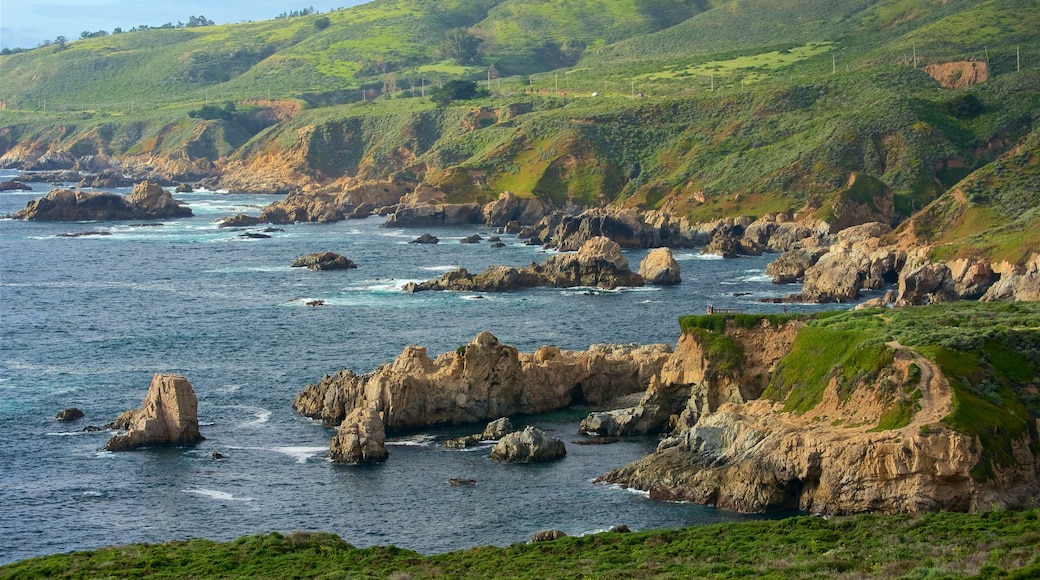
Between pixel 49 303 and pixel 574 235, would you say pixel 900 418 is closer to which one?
pixel 49 303

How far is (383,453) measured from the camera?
8719 cm

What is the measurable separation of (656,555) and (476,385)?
36.0m

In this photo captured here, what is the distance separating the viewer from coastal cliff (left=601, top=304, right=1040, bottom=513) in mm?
69562

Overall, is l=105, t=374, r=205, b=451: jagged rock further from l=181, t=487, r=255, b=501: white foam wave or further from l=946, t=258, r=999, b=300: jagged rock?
l=946, t=258, r=999, b=300: jagged rock

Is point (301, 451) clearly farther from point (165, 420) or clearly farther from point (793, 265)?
point (793, 265)

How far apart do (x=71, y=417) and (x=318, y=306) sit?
48551 millimetres

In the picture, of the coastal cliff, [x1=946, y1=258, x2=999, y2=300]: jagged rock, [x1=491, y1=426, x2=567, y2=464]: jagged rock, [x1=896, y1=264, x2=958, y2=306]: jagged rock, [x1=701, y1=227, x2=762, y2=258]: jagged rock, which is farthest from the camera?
[x1=701, y1=227, x2=762, y2=258]: jagged rock

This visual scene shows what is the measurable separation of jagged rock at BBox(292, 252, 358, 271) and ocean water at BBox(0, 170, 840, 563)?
271cm

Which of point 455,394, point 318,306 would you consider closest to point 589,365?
point 455,394

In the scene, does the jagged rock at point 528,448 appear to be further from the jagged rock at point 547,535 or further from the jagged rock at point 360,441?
the jagged rock at point 547,535

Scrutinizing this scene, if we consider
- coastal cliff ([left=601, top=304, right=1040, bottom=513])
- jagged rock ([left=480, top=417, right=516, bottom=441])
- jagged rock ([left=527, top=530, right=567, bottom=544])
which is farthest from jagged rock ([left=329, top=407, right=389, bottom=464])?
jagged rock ([left=527, top=530, right=567, bottom=544])

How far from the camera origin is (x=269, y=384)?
107500 mm

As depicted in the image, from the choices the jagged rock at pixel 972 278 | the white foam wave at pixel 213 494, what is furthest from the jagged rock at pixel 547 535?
the jagged rock at pixel 972 278

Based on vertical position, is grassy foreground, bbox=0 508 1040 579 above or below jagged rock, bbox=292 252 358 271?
below
